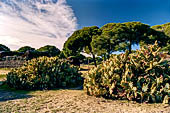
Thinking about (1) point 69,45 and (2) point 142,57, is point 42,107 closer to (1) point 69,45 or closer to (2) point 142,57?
(2) point 142,57

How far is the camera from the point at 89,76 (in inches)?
245

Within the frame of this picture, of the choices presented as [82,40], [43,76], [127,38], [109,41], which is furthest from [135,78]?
[82,40]

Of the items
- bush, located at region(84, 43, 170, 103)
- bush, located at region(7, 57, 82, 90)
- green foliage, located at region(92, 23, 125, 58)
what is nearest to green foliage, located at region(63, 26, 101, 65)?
green foliage, located at region(92, 23, 125, 58)

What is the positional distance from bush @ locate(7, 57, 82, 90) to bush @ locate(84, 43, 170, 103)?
2.45 metres

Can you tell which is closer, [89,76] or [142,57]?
[142,57]

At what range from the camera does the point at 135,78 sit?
538 cm

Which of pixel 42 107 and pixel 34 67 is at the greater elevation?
pixel 34 67

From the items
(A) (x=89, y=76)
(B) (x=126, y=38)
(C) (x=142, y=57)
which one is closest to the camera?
(C) (x=142, y=57)

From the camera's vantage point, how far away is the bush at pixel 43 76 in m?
7.57

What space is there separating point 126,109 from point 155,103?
4.44ft

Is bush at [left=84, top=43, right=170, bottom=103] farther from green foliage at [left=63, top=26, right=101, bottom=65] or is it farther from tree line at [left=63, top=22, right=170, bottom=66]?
green foliage at [left=63, top=26, right=101, bottom=65]

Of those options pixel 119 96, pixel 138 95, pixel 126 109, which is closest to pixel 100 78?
pixel 119 96

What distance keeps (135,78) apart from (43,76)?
15.8ft

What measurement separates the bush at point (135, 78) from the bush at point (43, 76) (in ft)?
8.04
